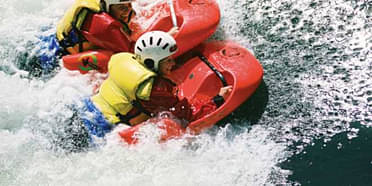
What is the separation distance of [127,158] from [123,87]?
32.1 inches

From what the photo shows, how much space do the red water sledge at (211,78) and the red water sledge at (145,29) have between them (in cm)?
22

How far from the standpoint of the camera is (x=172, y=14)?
641 cm

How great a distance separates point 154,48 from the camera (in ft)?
16.5

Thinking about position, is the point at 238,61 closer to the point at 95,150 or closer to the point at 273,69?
the point at 273,69

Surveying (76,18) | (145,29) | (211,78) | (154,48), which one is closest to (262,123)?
(211,78)

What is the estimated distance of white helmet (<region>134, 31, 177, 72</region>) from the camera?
5043 mm

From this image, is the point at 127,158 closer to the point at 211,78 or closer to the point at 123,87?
the point at 123,87

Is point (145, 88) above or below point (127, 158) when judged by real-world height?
above

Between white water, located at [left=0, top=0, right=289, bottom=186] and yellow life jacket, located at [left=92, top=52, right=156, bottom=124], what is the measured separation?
35 cm

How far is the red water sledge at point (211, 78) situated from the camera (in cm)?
553

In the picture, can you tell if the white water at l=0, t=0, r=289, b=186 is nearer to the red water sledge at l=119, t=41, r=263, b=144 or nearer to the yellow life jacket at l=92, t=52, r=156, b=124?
the red water sledge at l=119, t=41, r=263, b=144

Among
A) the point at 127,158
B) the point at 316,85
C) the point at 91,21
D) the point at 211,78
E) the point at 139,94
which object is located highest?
the point at 91,21

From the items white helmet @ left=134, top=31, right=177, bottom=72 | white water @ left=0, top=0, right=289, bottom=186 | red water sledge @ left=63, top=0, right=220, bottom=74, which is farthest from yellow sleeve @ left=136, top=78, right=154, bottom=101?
red water sledge @ left=63, top=0, right=220, bottom=74

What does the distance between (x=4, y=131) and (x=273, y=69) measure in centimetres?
348
